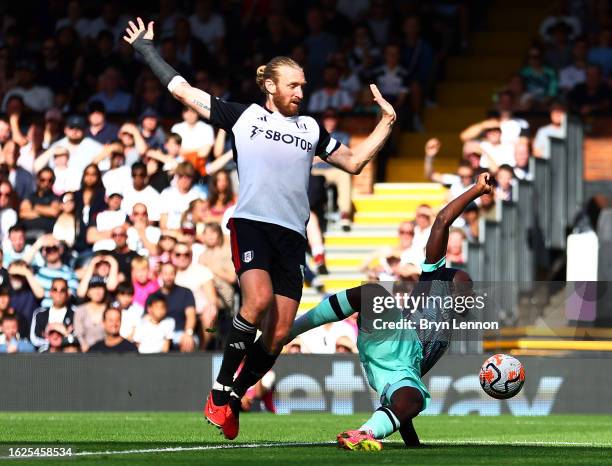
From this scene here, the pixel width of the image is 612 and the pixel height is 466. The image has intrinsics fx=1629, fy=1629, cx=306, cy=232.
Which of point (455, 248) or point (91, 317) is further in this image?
point (455, 248)

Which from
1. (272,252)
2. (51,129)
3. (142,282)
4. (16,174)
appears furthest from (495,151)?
(272,252)

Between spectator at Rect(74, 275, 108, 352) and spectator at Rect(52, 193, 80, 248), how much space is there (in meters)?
1.93

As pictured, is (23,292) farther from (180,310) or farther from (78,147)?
(78,147)

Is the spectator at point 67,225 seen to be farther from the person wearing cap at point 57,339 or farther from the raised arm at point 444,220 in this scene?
the raised arm at point 444,220

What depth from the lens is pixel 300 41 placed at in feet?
76.8

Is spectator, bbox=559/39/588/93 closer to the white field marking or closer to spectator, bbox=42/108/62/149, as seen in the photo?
spectator, bbox=42/108/62/149

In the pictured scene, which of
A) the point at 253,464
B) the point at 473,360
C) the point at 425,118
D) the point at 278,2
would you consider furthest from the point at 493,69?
the point at 253,464

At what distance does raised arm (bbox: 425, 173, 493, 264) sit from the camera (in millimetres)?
10227

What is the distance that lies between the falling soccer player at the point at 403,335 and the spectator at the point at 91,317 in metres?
7.73

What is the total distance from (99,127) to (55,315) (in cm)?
412

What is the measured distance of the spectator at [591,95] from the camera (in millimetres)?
21214

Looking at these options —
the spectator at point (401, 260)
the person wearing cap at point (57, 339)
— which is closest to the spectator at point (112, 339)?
the person wearing cap at point (57, 339)

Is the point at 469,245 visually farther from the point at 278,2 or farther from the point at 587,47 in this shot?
the point at 278,2

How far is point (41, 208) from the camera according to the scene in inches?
824
